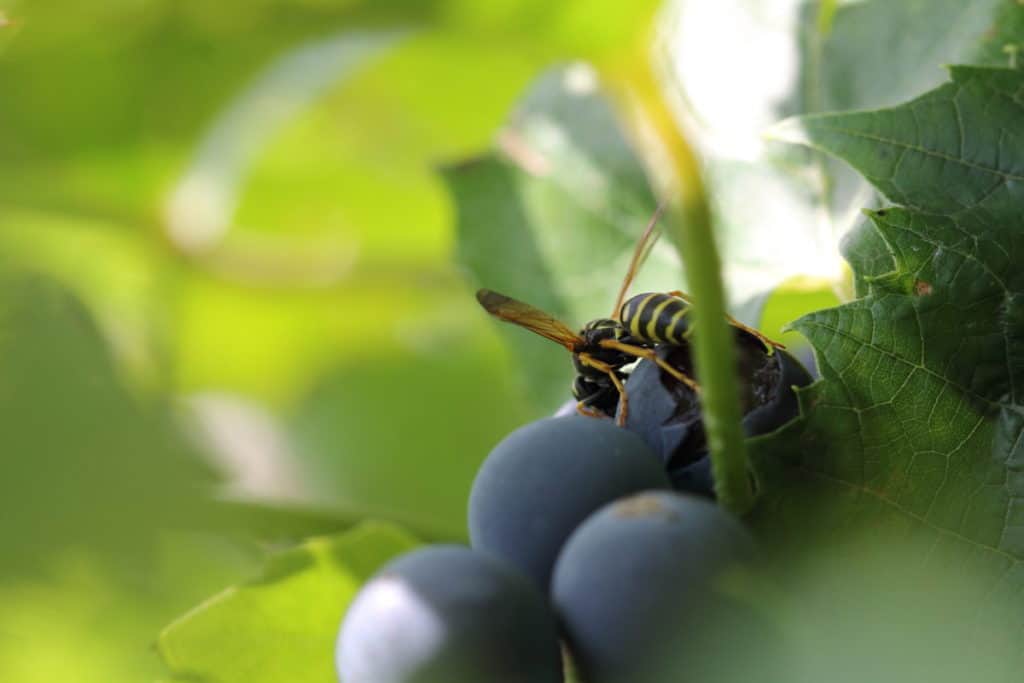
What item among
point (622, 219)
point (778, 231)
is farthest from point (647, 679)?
point (622, 219)

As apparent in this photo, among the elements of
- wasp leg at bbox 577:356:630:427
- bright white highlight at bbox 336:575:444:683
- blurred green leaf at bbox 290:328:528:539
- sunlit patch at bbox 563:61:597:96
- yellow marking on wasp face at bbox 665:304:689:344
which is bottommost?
blurred green leaf at bbox 290:328:528:539

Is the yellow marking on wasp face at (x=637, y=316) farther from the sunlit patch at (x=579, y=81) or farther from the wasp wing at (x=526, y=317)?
the sunlit patch at (x=579, y=81)

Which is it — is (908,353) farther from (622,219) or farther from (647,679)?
(622,219)

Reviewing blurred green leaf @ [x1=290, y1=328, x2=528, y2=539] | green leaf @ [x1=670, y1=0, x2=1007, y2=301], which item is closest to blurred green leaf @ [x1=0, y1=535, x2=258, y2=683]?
green leaf @ [x1=670, y1=0, x2=1007, y2=301]

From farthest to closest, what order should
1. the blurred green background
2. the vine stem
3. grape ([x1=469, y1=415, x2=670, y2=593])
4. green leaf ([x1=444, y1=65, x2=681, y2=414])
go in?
green leaf ([x1=444, y1=65, x2=681, y2=414])
the blurred green background
grape ([x1=469, y1=415, x2=670, y2=593])
the vine stem

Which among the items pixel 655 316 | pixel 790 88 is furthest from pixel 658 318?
pixel 790 88

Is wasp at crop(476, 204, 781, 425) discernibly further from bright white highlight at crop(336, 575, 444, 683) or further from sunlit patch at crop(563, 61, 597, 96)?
sunlit patch at crop(563, 61, 597, 96)
